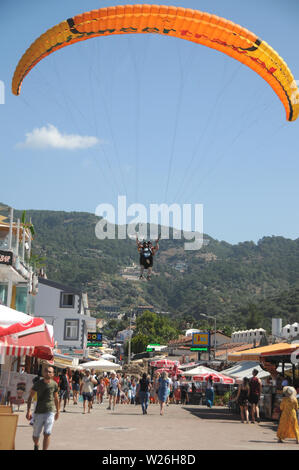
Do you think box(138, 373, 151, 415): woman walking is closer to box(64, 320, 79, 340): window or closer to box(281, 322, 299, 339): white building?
box(281, 322, 299, 339): white building

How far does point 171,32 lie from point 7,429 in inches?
539

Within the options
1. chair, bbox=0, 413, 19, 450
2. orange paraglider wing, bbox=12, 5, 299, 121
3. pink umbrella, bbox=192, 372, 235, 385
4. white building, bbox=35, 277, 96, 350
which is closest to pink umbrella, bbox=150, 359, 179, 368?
white building, bbox=35, 277, 96, 350

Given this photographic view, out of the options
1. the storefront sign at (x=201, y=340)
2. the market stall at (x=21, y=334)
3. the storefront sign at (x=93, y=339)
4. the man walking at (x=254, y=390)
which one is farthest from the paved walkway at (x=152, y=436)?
the storefront sign at (x=93, y=339)

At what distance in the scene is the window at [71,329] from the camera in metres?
57.2

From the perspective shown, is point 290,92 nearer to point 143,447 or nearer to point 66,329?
point 143,447

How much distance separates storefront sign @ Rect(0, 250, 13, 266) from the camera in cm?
2641

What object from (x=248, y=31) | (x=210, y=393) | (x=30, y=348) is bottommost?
(x=210, y=393)

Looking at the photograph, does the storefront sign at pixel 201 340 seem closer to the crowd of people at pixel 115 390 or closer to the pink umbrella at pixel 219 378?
the crowd of people at pixel 115 390

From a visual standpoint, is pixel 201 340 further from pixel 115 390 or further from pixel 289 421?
pixel 289 421

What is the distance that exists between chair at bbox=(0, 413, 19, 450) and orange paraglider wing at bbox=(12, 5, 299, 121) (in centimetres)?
1282

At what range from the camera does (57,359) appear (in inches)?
1378

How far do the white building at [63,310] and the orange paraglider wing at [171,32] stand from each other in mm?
40127
